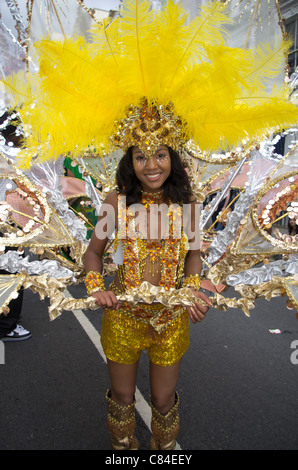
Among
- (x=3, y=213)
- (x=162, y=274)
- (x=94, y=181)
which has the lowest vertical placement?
(x=162, y=274)

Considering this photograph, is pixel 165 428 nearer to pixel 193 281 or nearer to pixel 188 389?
pixel 193 281

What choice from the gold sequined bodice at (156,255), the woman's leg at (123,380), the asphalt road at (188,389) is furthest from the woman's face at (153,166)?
the asphalt road at (188,389)

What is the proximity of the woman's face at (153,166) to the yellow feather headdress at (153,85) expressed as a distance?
0.05m

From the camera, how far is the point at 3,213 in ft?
5.50

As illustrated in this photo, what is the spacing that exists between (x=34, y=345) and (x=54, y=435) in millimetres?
1283

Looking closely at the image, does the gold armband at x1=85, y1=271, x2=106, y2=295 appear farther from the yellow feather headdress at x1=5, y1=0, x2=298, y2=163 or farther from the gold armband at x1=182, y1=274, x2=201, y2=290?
the yellow feather headdress at x1=5, y1=0, x2=298, y2=163

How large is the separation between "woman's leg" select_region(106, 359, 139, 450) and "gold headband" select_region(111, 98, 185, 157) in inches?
43.0

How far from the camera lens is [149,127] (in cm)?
151

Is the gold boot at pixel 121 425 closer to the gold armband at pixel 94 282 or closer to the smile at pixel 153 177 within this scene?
Result: the gold armband at pixel 94 282

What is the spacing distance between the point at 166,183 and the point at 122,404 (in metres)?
1.18

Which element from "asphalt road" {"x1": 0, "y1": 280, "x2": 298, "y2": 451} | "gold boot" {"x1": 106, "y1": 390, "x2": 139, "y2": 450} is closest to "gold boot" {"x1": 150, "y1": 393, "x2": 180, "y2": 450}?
"gold boot" {"x1": 106, "y1": 390, "x2": 139, "y2": 450}

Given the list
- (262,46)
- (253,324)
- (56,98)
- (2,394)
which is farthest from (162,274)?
(253,324)

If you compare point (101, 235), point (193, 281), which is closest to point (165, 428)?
point (193, 281)

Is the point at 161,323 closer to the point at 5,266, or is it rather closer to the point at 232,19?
the point at 5,266
